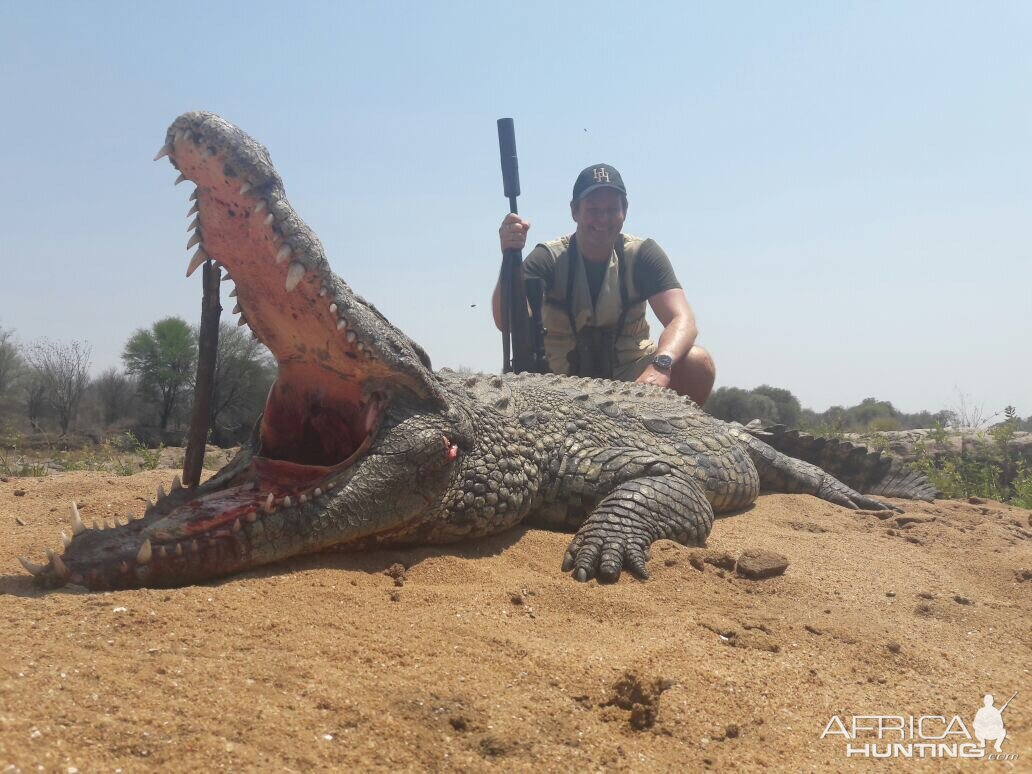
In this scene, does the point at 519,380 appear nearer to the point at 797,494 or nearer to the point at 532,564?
the point at 532,564

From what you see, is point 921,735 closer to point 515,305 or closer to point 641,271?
point 515,305

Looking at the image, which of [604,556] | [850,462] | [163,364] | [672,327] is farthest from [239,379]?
[604,556]

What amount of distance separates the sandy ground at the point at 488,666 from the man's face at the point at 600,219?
4.71 metres

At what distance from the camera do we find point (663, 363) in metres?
6.68

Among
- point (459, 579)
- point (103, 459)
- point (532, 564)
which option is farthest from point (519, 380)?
point (103, 459)

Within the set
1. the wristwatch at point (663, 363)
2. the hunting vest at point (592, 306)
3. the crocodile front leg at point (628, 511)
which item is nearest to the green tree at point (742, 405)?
the hunting vest at point (592, 306)

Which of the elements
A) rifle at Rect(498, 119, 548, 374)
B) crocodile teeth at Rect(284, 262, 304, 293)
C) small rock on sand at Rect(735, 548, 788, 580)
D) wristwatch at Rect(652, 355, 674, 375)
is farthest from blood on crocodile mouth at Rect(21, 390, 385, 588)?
rifle at Rect(498, 119, 548, 374)

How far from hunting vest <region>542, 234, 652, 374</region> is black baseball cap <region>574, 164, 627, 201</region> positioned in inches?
20.5

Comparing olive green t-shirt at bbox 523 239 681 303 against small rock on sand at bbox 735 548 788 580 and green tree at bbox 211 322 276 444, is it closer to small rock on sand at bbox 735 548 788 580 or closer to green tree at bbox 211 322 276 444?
small rock on sand at bbox 735 548 788 580

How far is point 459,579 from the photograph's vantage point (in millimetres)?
3090

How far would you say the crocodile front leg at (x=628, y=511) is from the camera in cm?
334

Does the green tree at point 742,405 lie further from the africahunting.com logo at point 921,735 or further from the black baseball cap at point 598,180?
the africahunting.com logo at point 921,735

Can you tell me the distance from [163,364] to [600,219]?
1745 cm

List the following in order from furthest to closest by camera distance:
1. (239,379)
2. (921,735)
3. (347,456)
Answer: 1. (239,379)
2. (347,456)
3. (921,735)
